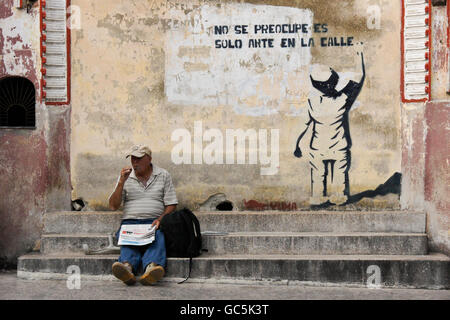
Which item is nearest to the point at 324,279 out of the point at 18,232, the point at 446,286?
the point at 446,286

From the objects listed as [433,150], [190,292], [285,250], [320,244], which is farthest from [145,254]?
[433,150]

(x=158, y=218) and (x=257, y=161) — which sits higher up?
(x=257, y=161)

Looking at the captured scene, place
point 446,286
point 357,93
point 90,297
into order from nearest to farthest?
point 90,297 → point 446,286 → point 357,93

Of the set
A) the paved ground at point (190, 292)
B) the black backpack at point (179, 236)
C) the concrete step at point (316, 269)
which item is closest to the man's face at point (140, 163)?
the black backpack at point (179, 236)

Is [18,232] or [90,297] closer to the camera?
[90,297]

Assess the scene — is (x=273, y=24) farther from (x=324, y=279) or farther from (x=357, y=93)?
(x=324, y=279)

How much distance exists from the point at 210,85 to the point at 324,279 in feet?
8.94

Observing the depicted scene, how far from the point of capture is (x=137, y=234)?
270 inches

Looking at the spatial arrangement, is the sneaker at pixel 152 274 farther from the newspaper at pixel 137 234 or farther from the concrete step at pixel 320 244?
the concrete step at pixel 320 244

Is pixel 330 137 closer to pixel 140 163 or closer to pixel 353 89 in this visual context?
pixel 353 89

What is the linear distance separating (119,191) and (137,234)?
0.56 m

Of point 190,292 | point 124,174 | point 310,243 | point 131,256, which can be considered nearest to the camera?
point 190,292

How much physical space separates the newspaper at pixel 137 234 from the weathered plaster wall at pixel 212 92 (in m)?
1.02

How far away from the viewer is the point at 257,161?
Result: 25.7 feet
